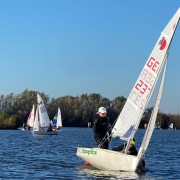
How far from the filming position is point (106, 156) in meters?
20.1

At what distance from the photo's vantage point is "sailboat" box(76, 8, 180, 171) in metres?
20.0

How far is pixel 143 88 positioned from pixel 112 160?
9.86 ft

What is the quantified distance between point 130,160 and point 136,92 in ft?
8.83

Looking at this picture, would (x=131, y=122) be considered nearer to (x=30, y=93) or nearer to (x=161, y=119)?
(x=30, y=93)

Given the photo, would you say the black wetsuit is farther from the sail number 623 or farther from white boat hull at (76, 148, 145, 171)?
the sail number 623


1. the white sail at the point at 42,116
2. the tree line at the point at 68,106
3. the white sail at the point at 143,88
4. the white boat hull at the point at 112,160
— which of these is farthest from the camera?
the tree line at the point at 68,106

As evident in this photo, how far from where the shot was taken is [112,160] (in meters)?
20.1

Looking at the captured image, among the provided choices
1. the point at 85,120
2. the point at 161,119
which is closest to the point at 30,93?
the point at 85,120

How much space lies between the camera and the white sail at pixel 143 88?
2023cm

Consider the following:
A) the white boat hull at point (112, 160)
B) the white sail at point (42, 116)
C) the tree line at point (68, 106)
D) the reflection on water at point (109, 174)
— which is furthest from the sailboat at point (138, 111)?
the tree line at point (68, 106)

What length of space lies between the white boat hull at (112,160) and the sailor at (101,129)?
69 cm

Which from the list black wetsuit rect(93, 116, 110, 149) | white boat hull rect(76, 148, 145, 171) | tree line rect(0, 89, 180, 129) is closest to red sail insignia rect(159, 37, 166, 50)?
black wetsuit rect(93, 116, 110, 149)

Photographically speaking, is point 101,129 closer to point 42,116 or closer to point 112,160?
point 112,160

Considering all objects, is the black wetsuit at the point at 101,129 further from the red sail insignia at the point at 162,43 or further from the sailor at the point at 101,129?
the red sail insignia at the point at 162,43
